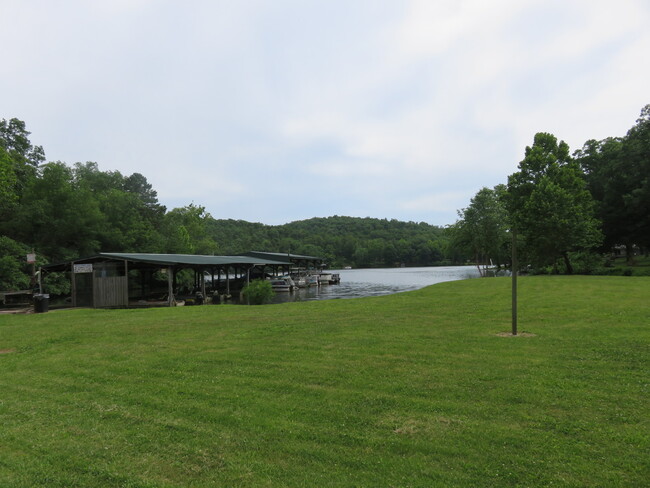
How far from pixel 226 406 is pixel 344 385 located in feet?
5.14

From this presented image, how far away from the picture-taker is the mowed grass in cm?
324

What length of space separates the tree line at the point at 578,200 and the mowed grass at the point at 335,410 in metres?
27.3

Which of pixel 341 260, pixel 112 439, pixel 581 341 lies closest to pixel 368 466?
pixel 112 439

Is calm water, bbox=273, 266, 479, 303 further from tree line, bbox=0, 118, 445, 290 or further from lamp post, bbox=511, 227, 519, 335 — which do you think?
lamp post, bbox=511, 227, 519, 335

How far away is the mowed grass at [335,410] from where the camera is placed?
324 centimetres

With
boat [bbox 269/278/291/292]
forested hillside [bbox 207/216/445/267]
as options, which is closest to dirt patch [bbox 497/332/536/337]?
boat [bbox 269/278/291/292]

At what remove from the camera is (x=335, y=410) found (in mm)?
4441

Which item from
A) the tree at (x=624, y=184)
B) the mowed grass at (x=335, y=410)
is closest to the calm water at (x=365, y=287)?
the tree at (x=624, y=184)

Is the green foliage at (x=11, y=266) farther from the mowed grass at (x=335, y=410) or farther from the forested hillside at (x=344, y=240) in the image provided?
the forested hillside at (x=344, y=240)

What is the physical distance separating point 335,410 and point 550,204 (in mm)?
35855

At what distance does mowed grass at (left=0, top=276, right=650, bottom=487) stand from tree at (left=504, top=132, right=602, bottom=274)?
93.6 ft

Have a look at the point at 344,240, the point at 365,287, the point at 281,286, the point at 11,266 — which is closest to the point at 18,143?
the point at 11,266

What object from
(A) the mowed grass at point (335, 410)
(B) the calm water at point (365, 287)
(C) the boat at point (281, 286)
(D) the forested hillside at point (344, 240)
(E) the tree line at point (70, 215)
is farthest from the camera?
(D) the forested hillside at point (344, 240)

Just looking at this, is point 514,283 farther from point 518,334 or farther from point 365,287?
point 365,287
